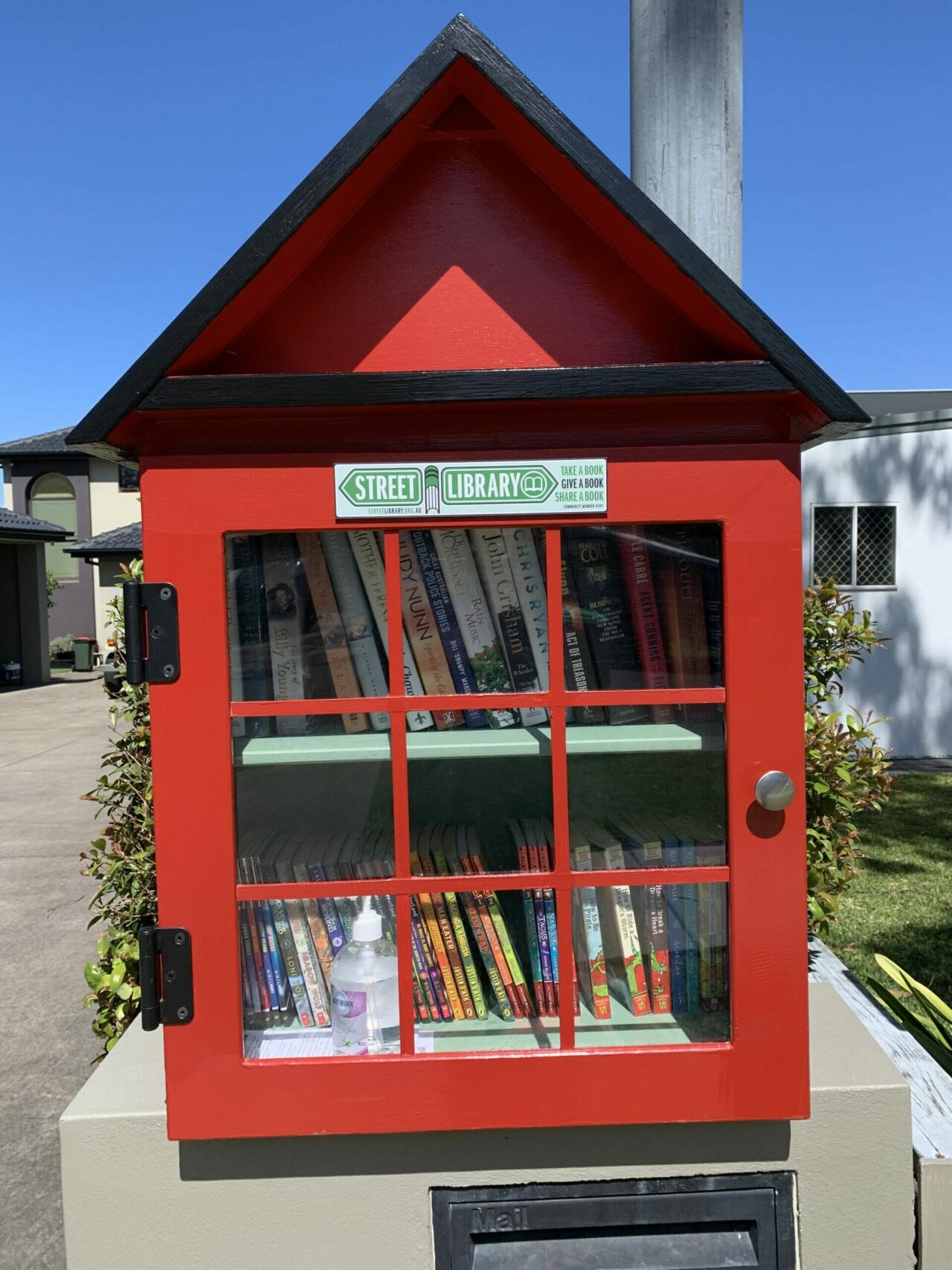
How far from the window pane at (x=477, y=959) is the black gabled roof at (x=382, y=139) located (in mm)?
912

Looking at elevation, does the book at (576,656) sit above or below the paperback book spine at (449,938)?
above

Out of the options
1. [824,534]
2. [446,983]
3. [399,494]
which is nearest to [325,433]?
[399,494]

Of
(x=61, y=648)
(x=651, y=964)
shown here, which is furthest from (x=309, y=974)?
(x=61, y=648)

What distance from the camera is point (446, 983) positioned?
5.31ft

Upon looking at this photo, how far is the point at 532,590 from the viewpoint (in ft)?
5.16

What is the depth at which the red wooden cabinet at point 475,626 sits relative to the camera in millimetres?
1386

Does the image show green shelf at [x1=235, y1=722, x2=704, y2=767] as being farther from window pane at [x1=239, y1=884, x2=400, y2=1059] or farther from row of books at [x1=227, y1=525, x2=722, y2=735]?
window pane at [x1=239, y1=884, x2=400, y2=1059]

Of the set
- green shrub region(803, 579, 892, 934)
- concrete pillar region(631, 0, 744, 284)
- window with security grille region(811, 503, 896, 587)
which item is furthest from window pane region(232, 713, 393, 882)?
window with security grille region(811, 503, 896, 587)

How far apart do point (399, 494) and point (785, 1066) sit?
1.13 m

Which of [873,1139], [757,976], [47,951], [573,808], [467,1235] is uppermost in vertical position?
[573,808]

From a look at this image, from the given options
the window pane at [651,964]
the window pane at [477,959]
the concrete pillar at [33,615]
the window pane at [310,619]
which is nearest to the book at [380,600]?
the window pane at [310,619]

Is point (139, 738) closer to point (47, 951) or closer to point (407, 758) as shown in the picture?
point (407, 758)

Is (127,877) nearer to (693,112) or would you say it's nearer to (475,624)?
(475,624)

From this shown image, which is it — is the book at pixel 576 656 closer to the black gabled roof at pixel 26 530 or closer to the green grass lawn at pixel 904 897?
the green grass lawn at pixel 904 897
